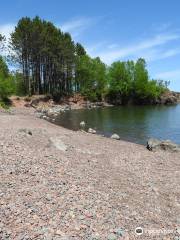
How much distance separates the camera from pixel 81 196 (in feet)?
45.7

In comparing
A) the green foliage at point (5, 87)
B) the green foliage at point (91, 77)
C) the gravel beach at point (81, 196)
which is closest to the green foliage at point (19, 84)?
the green foliage at point (5, 87)

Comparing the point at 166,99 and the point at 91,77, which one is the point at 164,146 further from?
the point at 166,99

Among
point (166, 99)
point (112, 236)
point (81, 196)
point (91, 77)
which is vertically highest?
point (91, 77)

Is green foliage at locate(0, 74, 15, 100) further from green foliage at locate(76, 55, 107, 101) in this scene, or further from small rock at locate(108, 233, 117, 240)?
small rock at locate(108, 233, 117, 240)

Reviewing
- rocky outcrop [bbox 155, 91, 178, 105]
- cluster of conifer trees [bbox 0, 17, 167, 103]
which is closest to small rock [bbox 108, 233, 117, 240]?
cluster of conifer trees [bbox 0, 17, 167, 103]

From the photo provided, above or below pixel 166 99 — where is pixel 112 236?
below

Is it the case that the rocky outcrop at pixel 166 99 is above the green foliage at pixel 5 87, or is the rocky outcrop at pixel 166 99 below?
below

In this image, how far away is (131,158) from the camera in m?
25.1

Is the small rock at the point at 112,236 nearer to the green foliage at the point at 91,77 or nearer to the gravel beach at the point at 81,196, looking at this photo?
the gravel beach at the point at 81,196

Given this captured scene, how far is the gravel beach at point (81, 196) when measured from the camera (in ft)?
37.6

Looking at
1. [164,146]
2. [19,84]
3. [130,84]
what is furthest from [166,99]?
[164,146]

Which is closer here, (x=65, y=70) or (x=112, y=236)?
(x=112, y=236)

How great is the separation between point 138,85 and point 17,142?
114815mm

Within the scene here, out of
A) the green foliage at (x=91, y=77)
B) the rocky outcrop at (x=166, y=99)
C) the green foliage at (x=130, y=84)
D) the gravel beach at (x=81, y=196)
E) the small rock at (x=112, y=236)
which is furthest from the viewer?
the rocky outcrop at (x=166, y=99)
